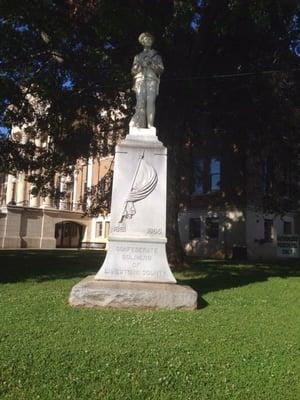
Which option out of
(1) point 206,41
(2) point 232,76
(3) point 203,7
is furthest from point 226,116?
(3) point 203,7

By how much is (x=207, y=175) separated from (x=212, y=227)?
143 inches

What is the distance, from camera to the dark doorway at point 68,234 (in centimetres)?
4394

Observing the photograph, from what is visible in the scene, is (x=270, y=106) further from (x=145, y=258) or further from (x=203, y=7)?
(x=145, y=258)

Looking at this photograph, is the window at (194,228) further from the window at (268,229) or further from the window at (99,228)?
the window at (99,228)

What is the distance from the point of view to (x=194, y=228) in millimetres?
30531

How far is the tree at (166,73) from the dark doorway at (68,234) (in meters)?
25.8

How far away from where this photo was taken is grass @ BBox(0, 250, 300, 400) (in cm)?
402

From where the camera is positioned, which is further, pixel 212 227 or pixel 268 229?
pixel 212 227

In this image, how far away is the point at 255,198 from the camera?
27406 millimetres

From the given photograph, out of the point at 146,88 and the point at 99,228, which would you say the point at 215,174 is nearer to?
the point at 99,228

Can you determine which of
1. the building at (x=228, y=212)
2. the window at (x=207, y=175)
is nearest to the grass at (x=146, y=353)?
the building at (x=228, y=212)

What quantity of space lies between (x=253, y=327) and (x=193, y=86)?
11.0m

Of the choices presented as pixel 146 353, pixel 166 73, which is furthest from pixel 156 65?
pixel 166 73

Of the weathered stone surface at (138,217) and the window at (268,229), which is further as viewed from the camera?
the window at (268,229)
